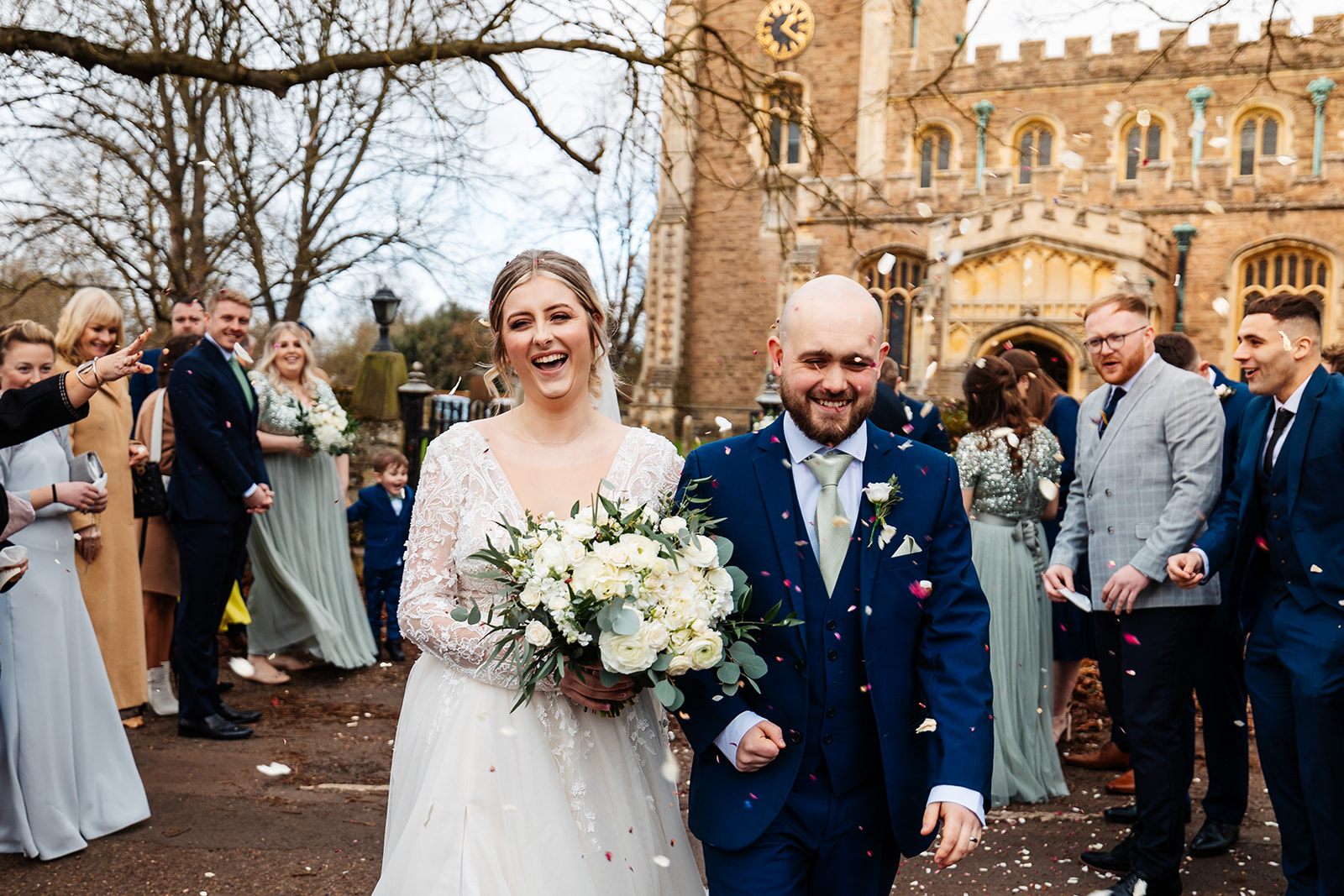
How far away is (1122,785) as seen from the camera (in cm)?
546

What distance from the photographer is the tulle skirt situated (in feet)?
8.08

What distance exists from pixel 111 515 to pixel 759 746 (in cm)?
457

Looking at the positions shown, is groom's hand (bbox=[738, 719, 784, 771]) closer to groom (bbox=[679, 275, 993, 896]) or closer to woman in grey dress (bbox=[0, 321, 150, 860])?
groom (bbox=[679, 275, 993, 896])

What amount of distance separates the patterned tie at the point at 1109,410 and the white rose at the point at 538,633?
320 cm

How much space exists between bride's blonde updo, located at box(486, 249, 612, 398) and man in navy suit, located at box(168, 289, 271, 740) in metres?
3.66

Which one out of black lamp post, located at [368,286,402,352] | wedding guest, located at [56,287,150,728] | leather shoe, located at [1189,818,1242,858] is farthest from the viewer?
black lamp post, located at [368,286,402,352]

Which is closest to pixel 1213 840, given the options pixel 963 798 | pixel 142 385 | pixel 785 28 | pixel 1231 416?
pixel 1231 416

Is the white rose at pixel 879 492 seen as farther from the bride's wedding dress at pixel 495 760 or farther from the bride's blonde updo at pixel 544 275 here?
the bride's blonde updo at pixel 544 275

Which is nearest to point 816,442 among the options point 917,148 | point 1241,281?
point 1241,281

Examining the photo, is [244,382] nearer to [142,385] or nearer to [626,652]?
[142,385]

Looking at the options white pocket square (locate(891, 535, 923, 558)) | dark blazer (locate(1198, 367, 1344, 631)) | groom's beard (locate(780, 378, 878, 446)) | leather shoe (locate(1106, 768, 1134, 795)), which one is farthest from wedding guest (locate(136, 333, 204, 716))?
dark blazer (locate(1198, 367, 1344, 631))

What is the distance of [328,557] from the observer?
7.48 meters

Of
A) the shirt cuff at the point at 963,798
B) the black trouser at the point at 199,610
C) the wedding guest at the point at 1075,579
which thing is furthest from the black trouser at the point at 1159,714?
the black trouser at the point at 199,610

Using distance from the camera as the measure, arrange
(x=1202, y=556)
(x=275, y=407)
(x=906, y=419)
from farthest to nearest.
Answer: (x=275, y=407) → (x=906, y=419) → (x=1202, y=556)
